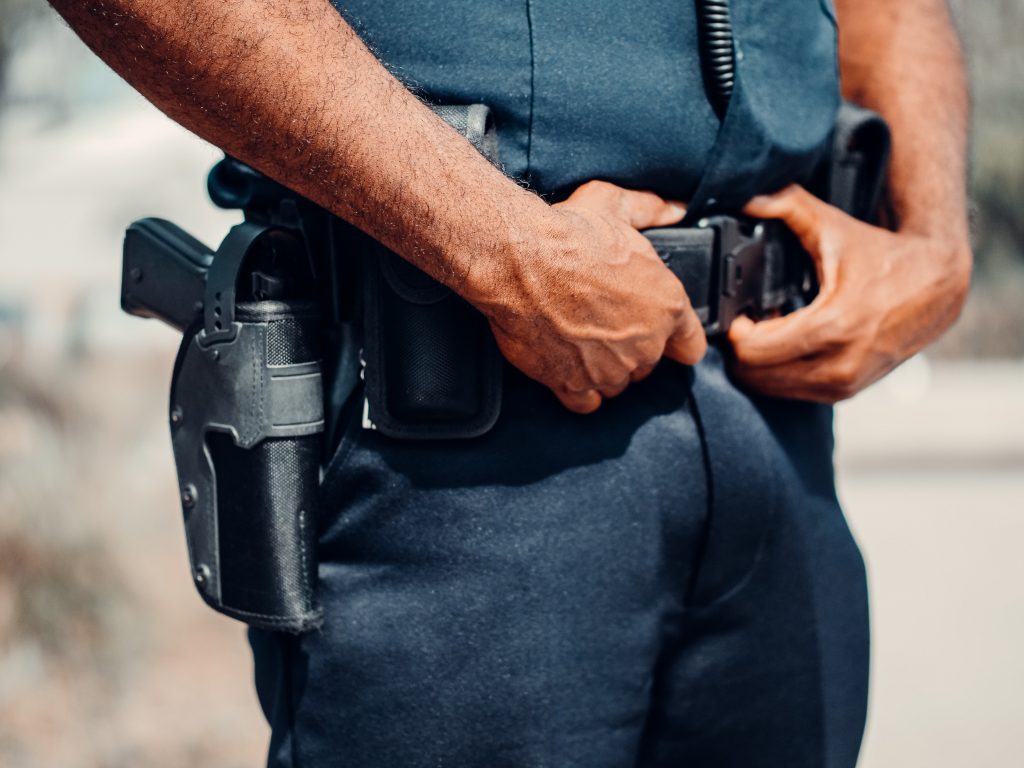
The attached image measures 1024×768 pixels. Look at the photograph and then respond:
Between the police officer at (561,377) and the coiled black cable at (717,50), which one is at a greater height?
the coiled black cable at (717,50)

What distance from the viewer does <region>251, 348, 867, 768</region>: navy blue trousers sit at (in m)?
0.94

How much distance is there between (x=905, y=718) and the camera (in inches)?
107

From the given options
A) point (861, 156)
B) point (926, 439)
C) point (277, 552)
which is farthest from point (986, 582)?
point (277, 552)

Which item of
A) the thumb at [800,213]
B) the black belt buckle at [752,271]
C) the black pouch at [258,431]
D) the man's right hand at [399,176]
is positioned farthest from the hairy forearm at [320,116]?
the thumb at [800,213]

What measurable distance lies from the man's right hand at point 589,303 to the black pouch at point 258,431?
0.18m

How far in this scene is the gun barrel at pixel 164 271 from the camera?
995 mm

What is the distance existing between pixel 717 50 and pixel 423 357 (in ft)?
1.26

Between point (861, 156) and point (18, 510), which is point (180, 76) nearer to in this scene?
point (861, 156)

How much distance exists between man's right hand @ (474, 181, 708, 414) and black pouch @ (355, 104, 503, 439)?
0.04m

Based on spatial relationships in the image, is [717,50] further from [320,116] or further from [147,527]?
[147,527]

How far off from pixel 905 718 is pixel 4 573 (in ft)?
7.12

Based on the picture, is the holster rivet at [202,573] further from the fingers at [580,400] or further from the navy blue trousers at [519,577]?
the fingers at [580,400]

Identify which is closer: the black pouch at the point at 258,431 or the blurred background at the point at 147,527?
the black pouch at the point at 258,431

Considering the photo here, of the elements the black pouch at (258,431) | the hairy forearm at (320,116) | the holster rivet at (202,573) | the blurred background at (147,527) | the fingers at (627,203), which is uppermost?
the hairy forearm at (320,116)
